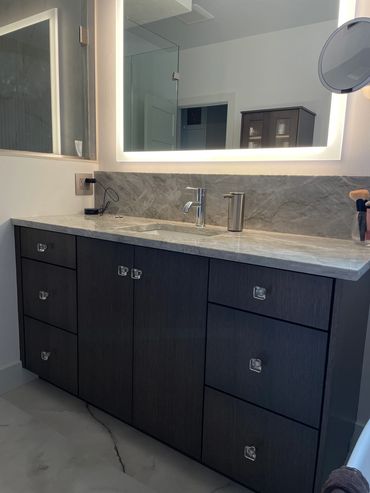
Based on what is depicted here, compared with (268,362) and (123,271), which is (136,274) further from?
(268,362)

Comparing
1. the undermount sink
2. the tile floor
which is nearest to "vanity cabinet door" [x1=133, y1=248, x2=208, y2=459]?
the tile floor

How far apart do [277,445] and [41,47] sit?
2.17 m

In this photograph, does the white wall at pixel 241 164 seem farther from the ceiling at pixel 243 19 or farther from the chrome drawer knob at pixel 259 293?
the chrome drawer knob at pixel 259 293

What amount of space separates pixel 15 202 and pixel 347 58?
1500 mm

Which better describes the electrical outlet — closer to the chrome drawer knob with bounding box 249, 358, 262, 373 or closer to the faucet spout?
the faucet spout

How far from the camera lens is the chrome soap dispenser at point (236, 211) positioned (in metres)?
1.55

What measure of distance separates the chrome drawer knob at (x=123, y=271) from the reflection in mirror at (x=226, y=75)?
28.9 inches

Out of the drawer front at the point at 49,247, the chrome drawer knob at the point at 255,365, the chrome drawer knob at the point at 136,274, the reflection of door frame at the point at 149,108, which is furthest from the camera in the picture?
the reflection of door frame at the point at 149,108

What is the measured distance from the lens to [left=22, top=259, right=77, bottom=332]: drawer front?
156 cm

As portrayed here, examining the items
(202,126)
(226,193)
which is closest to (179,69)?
(202,126)

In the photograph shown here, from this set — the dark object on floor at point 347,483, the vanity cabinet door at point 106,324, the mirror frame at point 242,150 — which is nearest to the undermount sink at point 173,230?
the vanity cabinet door at point 106,324

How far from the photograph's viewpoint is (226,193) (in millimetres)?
1641

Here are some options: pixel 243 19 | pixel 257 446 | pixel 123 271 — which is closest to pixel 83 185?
pixel 123 271

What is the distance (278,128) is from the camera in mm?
1519
